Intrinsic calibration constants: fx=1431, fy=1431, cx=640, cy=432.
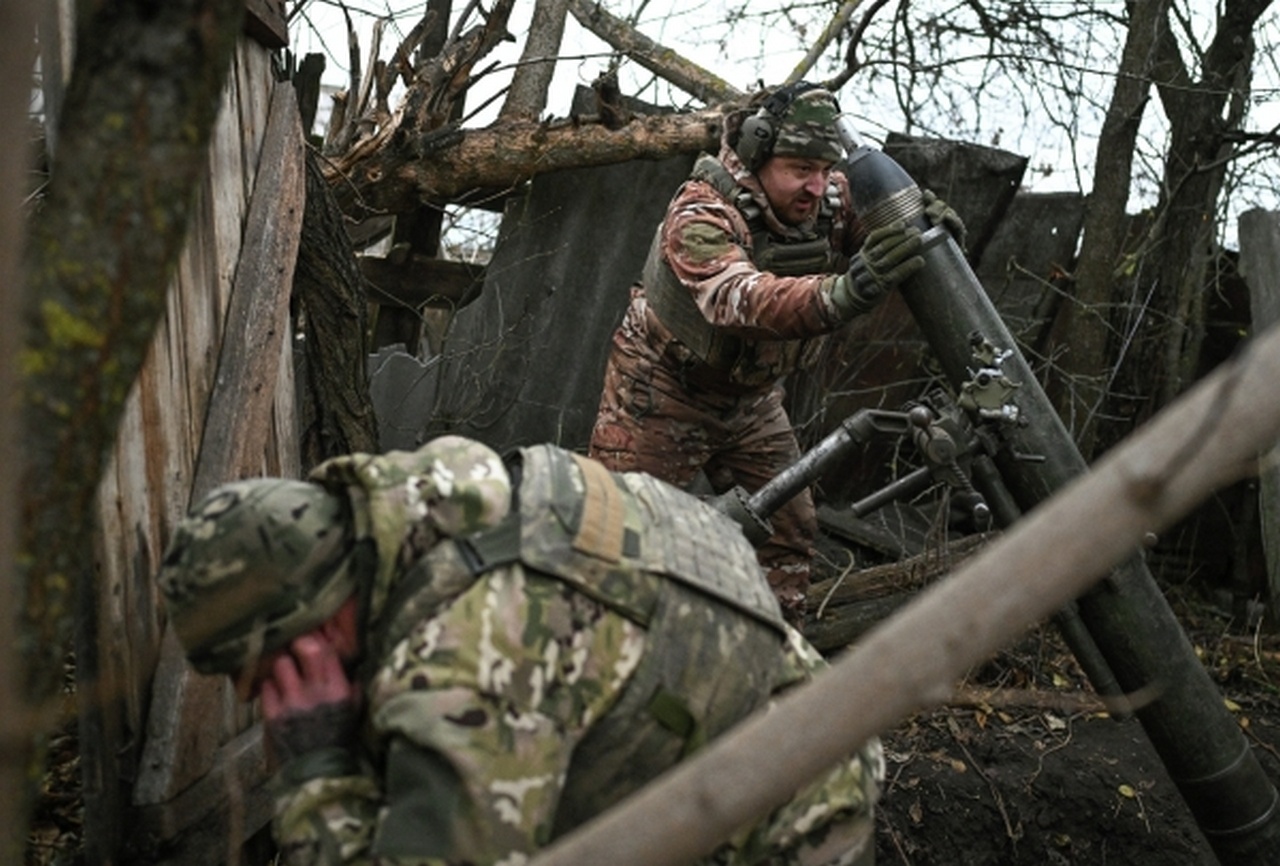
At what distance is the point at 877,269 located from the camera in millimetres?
4121

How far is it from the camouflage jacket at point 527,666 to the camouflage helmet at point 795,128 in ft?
7.49

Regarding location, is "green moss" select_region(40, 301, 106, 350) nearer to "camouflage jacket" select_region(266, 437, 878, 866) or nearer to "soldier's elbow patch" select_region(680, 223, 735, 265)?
"camouflage jacket" select_region(266, 437, 878, 866)

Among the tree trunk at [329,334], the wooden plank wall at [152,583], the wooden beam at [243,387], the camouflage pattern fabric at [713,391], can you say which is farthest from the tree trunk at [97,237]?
the camouflage pattern fabric at [713,391]

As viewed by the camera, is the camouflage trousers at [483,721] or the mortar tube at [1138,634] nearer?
the camouflage trousers at [483,721]

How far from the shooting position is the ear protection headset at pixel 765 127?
4555 millimetres

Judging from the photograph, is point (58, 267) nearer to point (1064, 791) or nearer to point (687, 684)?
point (687, 684)

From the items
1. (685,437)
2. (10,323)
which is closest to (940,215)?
(685,437)

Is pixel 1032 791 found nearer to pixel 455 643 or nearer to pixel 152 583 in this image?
pixel 152 583

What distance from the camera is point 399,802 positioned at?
2.08 meters

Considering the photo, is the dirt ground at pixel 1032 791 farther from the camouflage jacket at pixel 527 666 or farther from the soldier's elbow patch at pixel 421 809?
the soldier's elbow patch at pixel 421 809

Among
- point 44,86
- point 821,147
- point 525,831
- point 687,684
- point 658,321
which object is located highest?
point 821,147

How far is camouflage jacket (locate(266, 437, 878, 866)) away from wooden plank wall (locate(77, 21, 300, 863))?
2.97 feet

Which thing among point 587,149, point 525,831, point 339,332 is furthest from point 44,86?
point 587,149

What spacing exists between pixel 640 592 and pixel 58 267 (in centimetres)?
107
